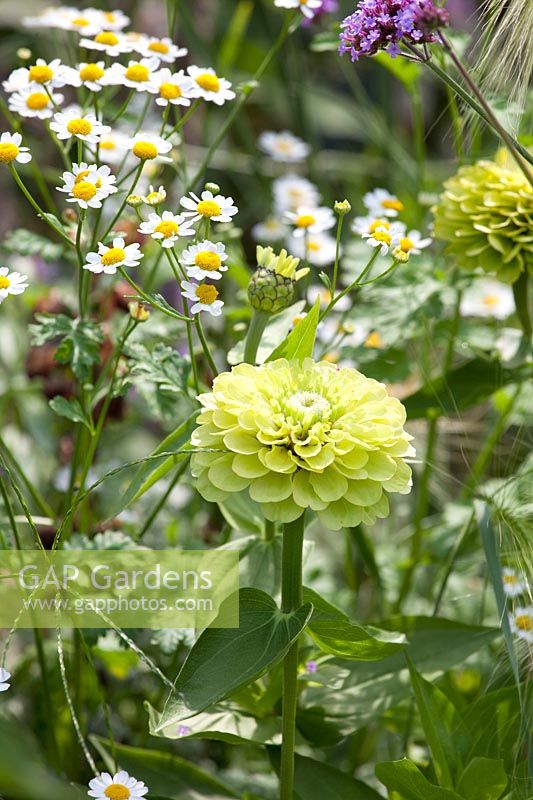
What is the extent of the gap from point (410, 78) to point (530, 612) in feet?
1.72

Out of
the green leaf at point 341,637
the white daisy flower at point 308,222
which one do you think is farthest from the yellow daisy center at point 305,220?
the green leaf at point 341,637

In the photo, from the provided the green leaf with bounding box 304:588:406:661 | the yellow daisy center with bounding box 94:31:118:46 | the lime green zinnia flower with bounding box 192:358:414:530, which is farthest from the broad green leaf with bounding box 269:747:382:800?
the yellow daisy center with bounding box 94:31:118:46

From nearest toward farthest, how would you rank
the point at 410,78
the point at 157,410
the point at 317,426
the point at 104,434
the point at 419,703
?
the point at 317,426
the point at 419,703
the point at 157,410
the point at 410,78
the point at 104,434

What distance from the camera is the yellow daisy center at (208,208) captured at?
1.98 feet

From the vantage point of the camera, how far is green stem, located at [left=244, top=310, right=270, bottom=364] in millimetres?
630

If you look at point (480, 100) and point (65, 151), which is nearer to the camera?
point (480, 100)

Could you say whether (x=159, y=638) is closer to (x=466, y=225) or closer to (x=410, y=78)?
(x=466, y=225)

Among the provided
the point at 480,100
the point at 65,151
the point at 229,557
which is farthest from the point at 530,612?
the point at 65,151

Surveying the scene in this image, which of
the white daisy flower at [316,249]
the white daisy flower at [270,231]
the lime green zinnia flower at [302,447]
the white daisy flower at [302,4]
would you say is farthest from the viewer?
the white daisy flower at [270,231]

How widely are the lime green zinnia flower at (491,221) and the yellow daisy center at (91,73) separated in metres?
0.29

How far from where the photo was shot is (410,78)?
3.03 feet

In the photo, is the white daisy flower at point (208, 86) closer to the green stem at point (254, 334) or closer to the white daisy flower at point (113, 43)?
the white daisy flower at point (113, 43)

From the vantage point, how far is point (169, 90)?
2.24 feet

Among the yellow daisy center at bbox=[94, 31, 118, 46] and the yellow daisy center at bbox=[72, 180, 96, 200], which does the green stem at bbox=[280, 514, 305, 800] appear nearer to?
the yellow daisy center at bbox=[72, 180, 96, 200]
